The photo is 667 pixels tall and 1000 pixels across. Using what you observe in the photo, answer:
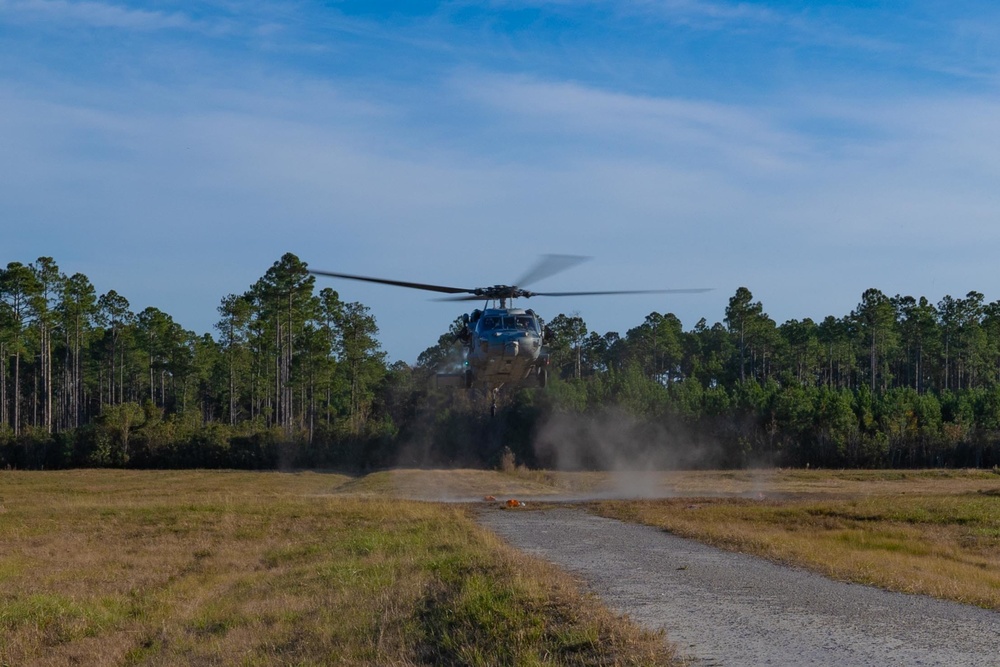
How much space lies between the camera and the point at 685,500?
5425cm

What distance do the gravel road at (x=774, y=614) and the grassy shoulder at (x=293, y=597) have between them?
879 millimetres

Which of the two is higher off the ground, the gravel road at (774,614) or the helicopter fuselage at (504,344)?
the helicopter fuselage at (504,344)

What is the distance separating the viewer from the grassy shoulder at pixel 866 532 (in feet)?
66.8

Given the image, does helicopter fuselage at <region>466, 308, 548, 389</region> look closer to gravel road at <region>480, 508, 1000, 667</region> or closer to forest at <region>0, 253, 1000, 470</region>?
gravel road at <region>480, 508, 1000, 667</region>

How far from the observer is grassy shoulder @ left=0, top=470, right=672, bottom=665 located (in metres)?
14.3

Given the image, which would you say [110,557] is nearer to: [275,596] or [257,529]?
[257,529]

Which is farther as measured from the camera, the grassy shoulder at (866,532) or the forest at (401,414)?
the forest at (401,414)

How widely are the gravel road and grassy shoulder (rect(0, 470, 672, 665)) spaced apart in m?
0.88

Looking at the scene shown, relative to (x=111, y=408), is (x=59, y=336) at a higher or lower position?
higher

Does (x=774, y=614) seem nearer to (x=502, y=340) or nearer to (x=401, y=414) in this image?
(x=502, y=340)

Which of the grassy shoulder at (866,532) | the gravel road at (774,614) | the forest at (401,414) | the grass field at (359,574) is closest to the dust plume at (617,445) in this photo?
the forest at (401,414)

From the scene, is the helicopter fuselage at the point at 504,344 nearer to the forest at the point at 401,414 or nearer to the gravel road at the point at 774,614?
the gravel road at the point at 774,614

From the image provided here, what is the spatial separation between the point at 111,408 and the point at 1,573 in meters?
75.3

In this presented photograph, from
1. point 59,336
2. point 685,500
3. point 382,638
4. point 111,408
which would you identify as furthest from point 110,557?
point 59,336
